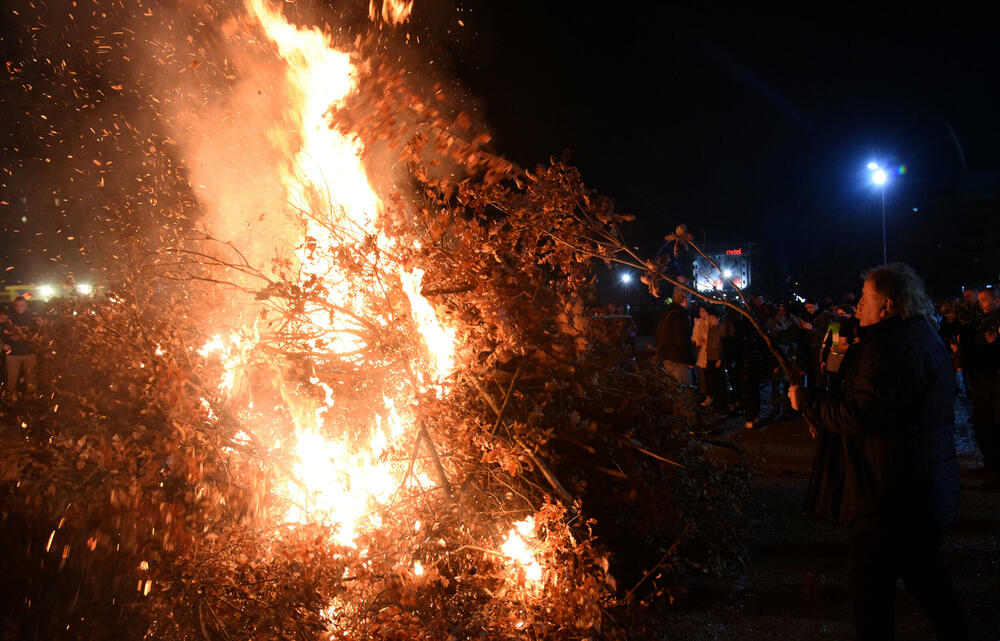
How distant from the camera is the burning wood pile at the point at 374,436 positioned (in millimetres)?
3414

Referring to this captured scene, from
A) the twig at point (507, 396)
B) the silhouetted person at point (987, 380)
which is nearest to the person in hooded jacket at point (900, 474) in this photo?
the twig at point (507, 396)

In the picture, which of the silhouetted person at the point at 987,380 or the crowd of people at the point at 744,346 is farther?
the crowd of people at the point at 744,346

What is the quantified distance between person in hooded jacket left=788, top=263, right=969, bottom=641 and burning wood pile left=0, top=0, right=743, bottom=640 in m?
1.15

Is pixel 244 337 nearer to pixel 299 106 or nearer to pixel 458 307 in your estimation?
pixel 458 307

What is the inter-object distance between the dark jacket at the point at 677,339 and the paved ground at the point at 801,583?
9.09ft

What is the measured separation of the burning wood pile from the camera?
3414 millimetres

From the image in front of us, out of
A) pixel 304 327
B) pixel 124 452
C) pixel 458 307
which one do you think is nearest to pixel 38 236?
pixel 124 452

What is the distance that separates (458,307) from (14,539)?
346cm

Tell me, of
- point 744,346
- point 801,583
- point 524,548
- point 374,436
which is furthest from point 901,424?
point 744,346

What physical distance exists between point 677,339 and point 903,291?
5597 mm

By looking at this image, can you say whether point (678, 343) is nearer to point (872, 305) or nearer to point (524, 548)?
point (524, 548)

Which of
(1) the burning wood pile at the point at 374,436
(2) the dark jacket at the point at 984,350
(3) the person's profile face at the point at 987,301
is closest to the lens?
(1) the burning wood pile at the point at 374,436

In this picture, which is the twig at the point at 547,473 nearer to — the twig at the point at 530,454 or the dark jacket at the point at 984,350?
the twig at the point at 530,454

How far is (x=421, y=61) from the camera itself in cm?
529
